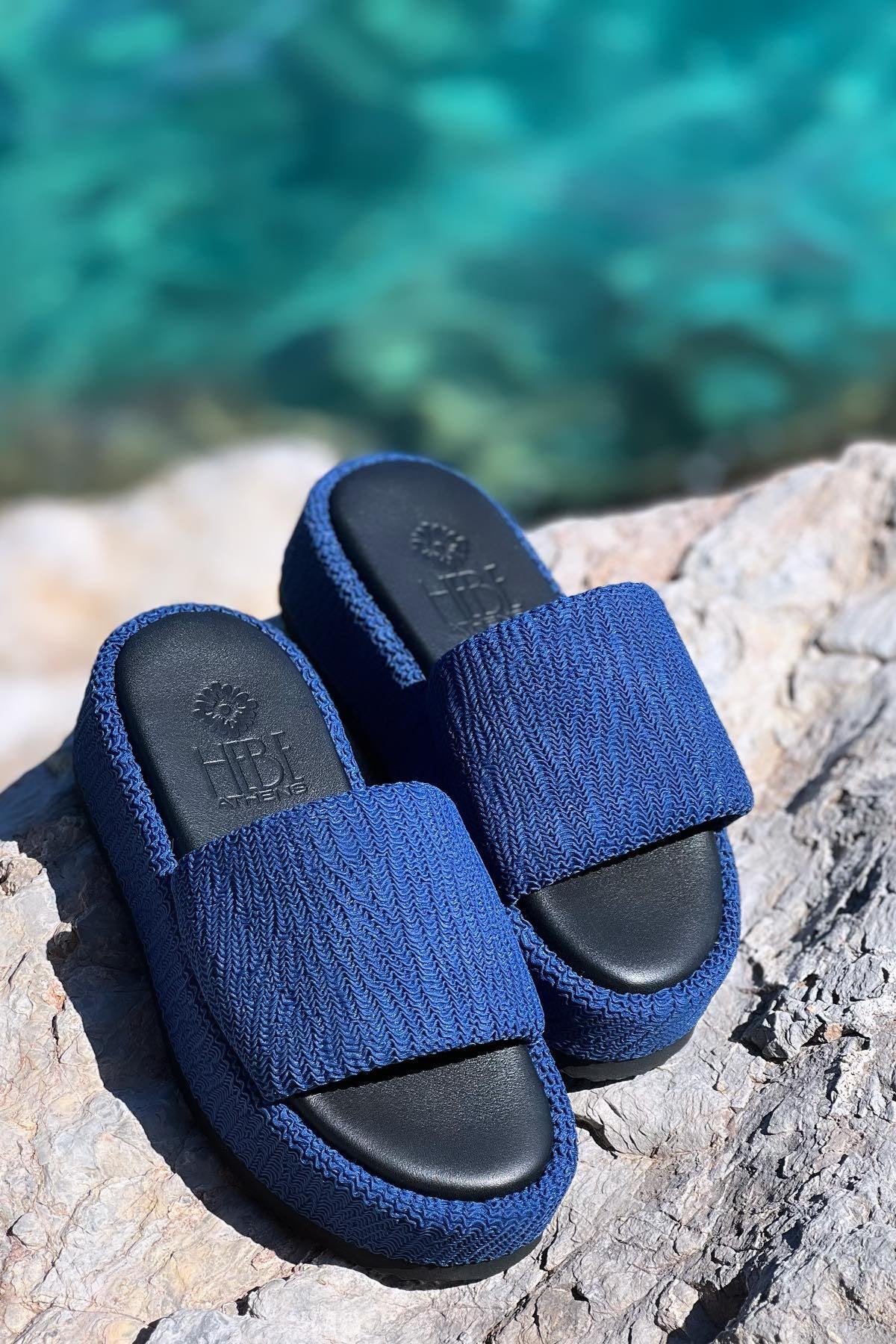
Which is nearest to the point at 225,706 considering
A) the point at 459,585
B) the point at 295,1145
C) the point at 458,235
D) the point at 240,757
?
the point at 240,757

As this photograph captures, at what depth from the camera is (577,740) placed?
1433 mm

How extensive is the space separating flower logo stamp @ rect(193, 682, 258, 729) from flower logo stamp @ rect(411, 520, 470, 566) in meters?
0.32

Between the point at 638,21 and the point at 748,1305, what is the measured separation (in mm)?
4263

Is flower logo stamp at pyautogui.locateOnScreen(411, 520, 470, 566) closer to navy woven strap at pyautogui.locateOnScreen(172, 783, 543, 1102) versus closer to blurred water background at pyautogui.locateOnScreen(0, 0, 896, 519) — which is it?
navy woven strap at pyautogui.locateOnScreen(172, 783, 543, 1102)

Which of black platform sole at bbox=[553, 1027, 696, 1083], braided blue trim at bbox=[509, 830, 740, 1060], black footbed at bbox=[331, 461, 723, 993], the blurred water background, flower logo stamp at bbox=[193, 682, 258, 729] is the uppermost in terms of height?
flower logo stamp at bbox=[193, 682, 258, 729]

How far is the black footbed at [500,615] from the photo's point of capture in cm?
137

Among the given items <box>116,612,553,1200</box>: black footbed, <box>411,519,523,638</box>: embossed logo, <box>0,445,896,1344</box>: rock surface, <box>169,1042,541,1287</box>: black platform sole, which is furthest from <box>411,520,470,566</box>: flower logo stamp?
<box>169,1042,541,1287</box>: black platform sole

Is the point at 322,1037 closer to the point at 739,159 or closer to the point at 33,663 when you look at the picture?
the point at 33,663

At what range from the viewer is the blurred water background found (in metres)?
3.65

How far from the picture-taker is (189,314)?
398 centimetres

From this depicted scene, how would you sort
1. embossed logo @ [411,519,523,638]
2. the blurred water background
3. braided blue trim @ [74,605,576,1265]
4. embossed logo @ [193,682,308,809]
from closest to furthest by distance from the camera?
braided blue trim @ [74,605,576,1265], embossed logo @ [193,682,308,809], embossed logo @ [411,519,523,638], the blurred water background

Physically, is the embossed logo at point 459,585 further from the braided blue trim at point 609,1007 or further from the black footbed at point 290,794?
the braided blue trim at point 609,1007

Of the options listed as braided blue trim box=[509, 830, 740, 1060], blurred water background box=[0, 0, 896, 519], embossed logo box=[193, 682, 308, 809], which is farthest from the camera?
blurred water background box=[0, 0, 896, 519]

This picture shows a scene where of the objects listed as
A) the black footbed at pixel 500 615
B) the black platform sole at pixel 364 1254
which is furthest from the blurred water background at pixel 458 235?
the black platform sole at pixel 364 1254
